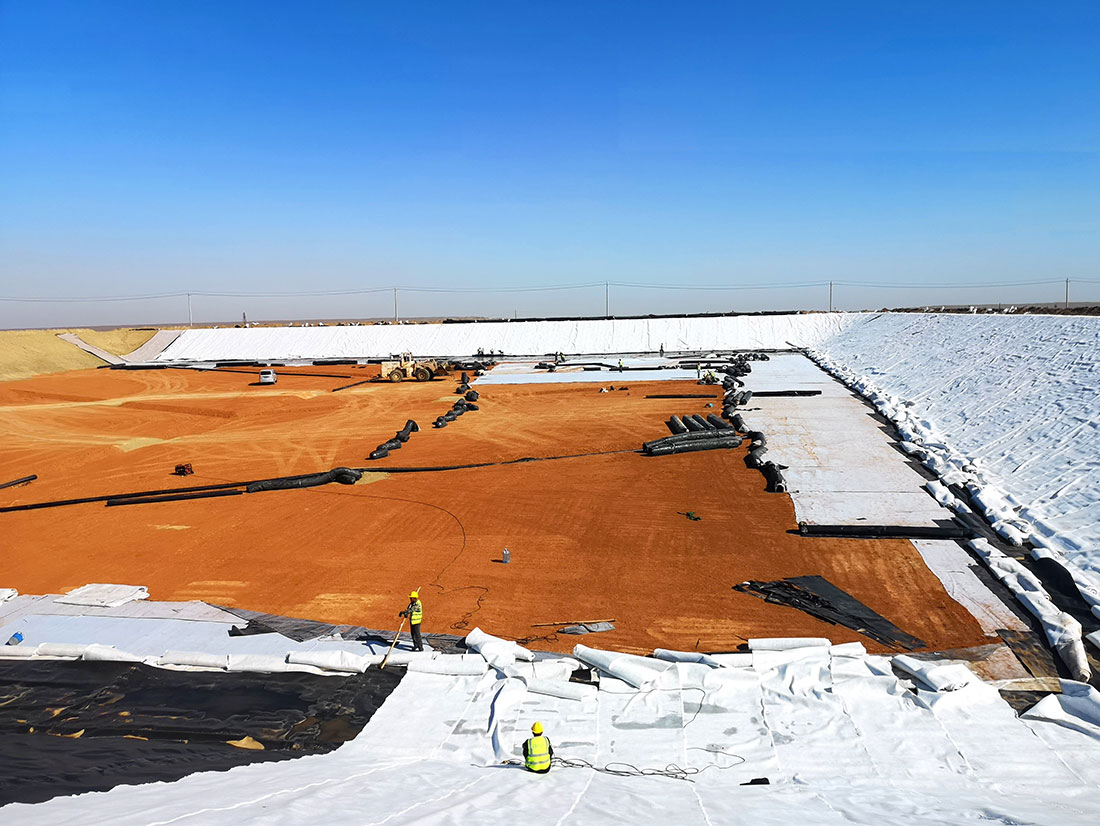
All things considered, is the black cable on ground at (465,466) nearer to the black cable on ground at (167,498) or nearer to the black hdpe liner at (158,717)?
the black cable on ground at (167,498)

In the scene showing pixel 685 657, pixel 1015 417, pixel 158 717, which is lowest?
pixel 158 717

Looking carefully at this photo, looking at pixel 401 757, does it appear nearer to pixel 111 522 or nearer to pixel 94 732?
pixel 94 732

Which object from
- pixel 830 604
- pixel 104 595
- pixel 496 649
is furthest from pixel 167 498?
pixel 830 604

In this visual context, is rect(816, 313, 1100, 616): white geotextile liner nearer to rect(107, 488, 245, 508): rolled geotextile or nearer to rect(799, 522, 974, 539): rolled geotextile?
rect(799, 522, 974, 539): rolled geotextile

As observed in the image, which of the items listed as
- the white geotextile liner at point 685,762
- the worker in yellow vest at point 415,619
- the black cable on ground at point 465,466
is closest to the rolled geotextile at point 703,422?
the black cable on ground at point 465,466

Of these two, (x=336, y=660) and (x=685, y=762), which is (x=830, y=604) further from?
(x=336, y=660)

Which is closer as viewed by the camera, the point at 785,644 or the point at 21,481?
the point at 785,644
